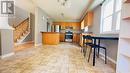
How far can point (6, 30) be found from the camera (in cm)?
380

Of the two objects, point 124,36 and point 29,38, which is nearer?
point 124,36

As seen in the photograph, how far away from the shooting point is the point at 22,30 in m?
9.18

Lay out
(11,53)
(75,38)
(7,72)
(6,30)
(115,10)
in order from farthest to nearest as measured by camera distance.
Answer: (75,38) < (11,53) < (6,30) < (115,10) < (7,72)

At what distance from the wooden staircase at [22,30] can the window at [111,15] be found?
611cm

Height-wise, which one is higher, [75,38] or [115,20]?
[115,20]

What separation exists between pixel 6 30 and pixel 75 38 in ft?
28.0

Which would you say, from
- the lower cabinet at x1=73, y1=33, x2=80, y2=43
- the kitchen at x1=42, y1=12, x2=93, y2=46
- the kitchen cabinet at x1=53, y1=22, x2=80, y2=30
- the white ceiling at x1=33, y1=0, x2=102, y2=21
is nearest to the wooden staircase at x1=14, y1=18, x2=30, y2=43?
the white ceiling at x1=33, y1=0, x2=102, y2=21

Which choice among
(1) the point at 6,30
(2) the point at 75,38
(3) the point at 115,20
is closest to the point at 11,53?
(1) the point at 6,30

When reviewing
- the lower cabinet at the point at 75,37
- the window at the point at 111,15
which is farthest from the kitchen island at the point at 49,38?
the window at the point at 111,15

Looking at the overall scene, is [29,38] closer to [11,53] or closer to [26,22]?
[26,22]

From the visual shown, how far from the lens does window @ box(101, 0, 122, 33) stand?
3.39 m

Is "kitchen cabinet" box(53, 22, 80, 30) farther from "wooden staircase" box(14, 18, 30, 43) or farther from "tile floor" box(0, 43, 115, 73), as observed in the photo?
"tile floor" box(0, 43, 115, 73)

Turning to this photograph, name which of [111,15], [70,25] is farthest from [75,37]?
[111,15]

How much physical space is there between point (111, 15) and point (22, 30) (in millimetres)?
7305
